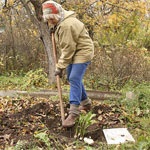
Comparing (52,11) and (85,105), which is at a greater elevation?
(52,11)

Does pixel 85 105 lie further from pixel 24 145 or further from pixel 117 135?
pixel 24 145

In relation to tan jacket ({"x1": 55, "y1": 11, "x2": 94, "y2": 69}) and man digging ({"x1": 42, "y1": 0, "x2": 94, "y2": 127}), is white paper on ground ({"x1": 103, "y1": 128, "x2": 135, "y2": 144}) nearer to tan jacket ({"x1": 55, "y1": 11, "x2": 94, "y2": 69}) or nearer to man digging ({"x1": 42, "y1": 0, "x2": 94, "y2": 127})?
man digging ({"x1": 42, "y1": 0, "x2": 94, "y2": 127})

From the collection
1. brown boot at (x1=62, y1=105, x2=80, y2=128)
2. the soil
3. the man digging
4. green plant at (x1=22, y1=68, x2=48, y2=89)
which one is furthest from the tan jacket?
green plant at (x1=22, y1=68, x2=48, y2=89)

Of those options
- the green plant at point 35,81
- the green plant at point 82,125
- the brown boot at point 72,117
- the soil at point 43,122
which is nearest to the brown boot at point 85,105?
the soil at point 43,122

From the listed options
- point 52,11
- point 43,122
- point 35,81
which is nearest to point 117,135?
point 43,122

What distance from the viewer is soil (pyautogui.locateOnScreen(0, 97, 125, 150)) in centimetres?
389

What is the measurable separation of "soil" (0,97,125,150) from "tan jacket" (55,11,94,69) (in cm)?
99

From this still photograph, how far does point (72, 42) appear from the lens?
3957mm

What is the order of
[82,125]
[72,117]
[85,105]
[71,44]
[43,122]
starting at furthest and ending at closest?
[85,105]
[43,122]
[72,117]
[82,125]
[71,44]

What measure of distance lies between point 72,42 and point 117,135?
1.47m

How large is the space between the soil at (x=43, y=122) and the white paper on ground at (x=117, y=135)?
0.10 metres

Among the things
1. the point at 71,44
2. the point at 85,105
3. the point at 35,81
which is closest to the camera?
the point at 71,44

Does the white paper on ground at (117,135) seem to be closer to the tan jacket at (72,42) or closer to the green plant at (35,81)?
the tan jacket at (72,42)

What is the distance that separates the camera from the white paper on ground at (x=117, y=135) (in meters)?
3.78
